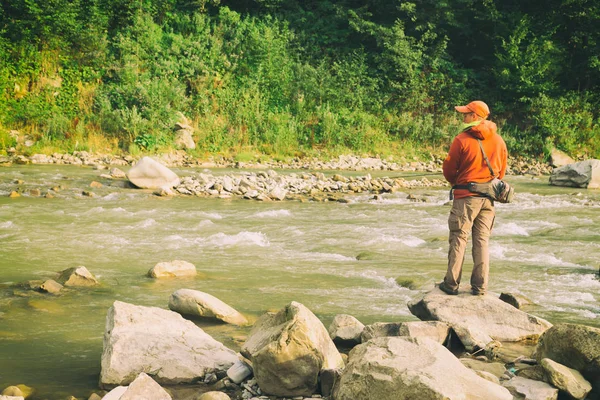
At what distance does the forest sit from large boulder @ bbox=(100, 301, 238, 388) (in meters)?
17.0

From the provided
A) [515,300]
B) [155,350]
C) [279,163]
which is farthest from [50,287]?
[279,163]

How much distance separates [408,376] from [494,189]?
2.56 metres

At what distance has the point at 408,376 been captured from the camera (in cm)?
299

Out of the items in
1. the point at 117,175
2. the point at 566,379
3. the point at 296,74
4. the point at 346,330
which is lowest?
the point at 117,175

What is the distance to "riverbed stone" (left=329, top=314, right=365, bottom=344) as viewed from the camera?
4.55 metres

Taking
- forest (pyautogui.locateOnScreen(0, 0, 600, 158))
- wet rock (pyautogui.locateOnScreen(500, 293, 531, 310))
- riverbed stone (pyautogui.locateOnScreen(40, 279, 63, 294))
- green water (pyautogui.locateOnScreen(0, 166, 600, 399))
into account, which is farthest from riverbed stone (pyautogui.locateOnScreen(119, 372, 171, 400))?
forest (pyautogui.locateOnScreen(0, 0, 600, 158))

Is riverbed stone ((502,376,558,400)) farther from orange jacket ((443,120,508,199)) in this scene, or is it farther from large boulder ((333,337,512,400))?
orange jacket ((443,120,508,199))

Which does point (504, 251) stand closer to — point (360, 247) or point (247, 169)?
point (360, 247)

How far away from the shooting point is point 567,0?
86.8 ft

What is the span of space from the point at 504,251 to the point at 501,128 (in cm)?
1962

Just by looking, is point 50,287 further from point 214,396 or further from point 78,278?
point 214,396

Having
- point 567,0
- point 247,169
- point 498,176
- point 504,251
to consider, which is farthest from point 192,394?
point 567,0

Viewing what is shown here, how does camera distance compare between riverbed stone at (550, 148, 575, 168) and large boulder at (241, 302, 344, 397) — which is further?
riverbed stone at (550, 148, 575, 168)

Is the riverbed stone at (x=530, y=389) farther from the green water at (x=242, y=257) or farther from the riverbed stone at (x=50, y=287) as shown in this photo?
the riverbed stone at (x=50, y=287)
